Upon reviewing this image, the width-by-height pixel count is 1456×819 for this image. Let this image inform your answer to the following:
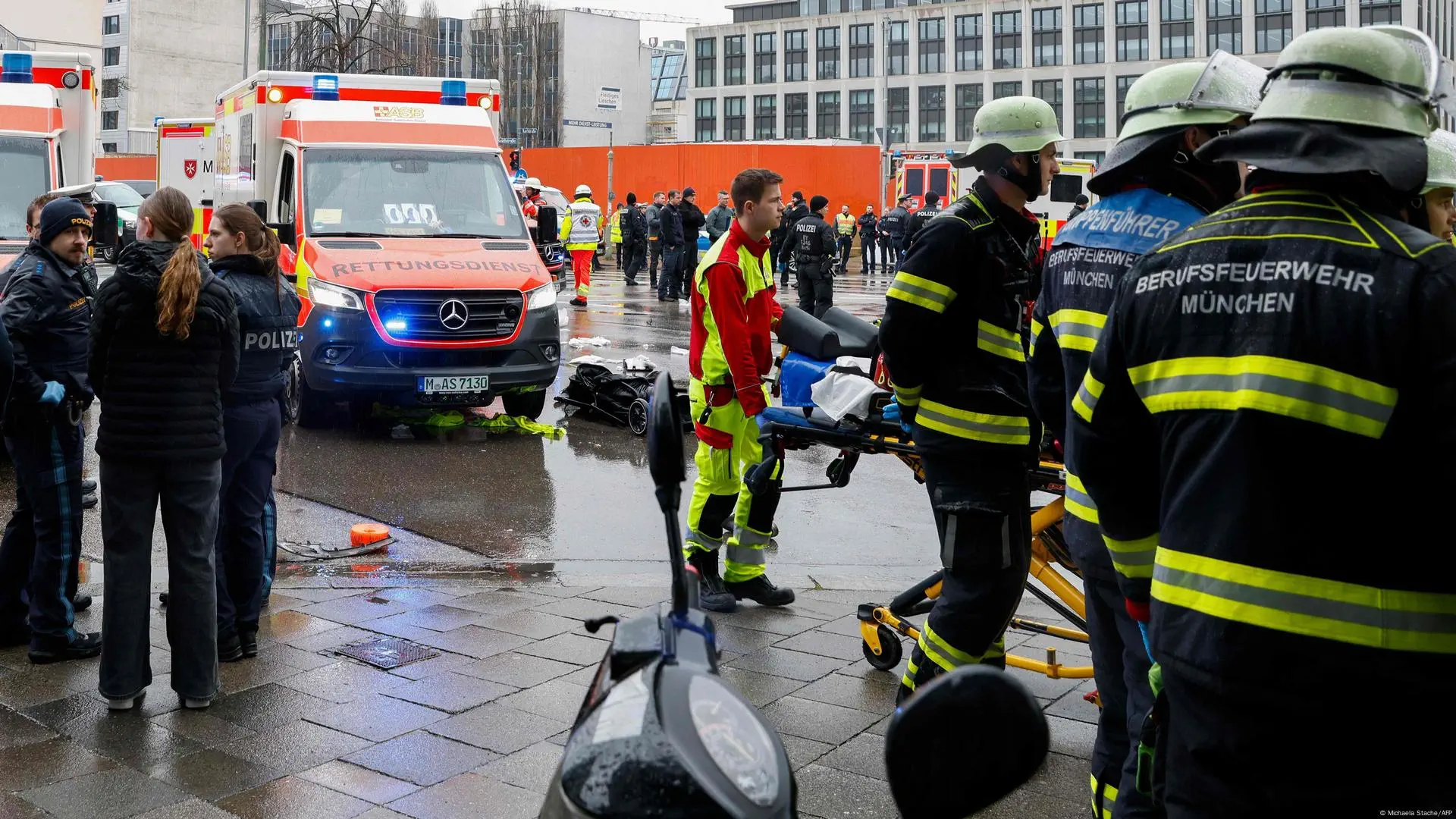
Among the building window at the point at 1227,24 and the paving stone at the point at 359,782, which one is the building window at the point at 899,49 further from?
the paving stone at the point at 359,782

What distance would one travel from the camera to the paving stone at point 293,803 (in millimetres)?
4309

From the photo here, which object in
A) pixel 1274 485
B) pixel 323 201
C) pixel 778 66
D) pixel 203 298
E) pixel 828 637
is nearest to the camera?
pixel 1274 485

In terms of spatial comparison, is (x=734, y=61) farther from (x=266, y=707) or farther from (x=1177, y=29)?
(x=266, y=707)

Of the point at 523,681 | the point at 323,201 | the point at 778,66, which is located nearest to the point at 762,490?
the point at 523,681

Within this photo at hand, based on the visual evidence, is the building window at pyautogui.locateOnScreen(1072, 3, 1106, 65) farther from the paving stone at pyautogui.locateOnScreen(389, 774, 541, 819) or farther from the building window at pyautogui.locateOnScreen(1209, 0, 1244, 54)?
the paving stone at pyautogui.locateOnScreen(389, 774, 541, 819)

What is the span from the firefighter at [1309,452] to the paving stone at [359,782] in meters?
2.74

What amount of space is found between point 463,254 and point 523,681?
6832mm

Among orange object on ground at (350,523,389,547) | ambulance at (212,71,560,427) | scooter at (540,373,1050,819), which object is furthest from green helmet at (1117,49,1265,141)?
ambulance at (212,71,560,427)

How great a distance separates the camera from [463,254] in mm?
11859

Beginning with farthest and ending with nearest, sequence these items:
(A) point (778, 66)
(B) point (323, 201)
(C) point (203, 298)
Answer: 1. (A) point (778, 66)
2. (B) point (323, 201)
3. (C) point (203, 298)

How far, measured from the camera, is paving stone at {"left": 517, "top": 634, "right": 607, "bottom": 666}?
5.87 m

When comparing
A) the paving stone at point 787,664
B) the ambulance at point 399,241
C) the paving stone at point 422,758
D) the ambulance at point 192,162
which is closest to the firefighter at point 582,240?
the ambulance at point 192,162

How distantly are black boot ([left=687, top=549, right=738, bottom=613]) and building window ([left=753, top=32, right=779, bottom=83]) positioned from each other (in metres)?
95.3

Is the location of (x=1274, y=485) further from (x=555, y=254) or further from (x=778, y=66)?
(x=778, y=66)
